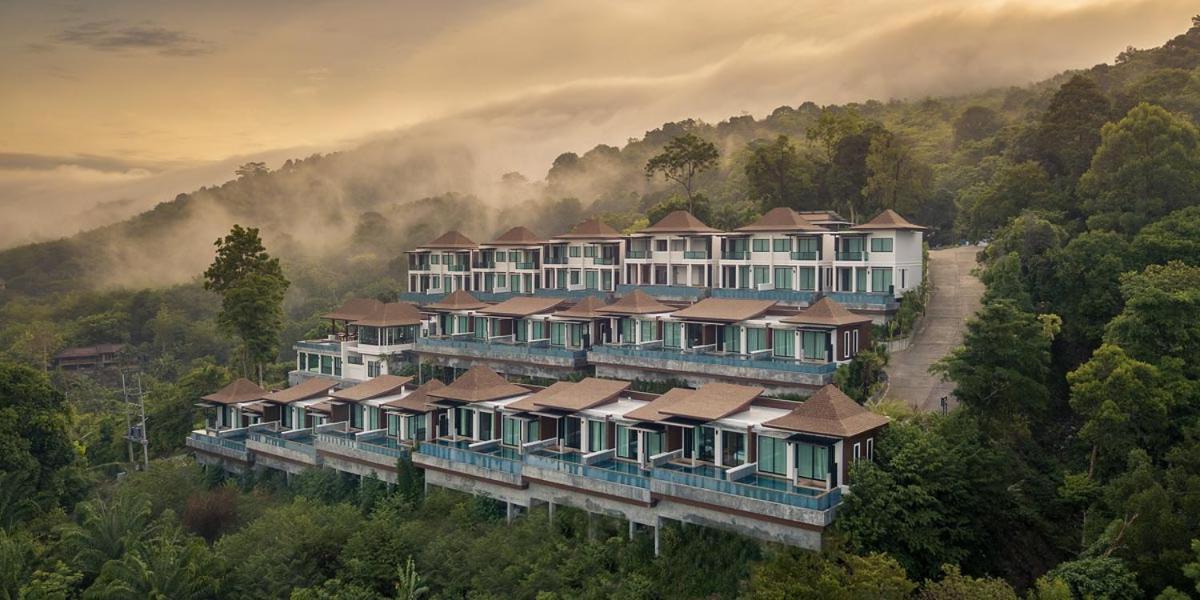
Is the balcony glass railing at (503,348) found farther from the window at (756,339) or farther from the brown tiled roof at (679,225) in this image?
the brown tiled roof at (679,225)

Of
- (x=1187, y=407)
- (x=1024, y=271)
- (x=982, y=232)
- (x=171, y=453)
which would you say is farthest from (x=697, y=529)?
(x=171, y=453)

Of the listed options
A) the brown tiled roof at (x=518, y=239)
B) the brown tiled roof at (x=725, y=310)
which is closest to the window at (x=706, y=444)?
the brown tiled roof at (x=725, y=310)

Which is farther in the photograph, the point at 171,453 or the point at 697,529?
the point at 171,453

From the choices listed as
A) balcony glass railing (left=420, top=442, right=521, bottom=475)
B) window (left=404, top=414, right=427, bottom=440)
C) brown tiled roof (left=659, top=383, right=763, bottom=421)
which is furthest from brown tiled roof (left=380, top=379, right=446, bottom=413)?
brown tiled roof (left=659, top=383, right=763, bottom=421)

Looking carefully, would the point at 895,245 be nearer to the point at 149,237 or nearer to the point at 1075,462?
the point at 1075,462

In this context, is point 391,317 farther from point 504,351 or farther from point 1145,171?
point 1145,171

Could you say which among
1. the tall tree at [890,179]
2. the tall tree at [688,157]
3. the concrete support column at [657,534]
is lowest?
the concrete support column at [657,534]

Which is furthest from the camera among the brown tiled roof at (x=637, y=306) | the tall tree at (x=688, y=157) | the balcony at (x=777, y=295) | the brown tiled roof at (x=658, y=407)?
the tall tree at (x=688, y=157)
